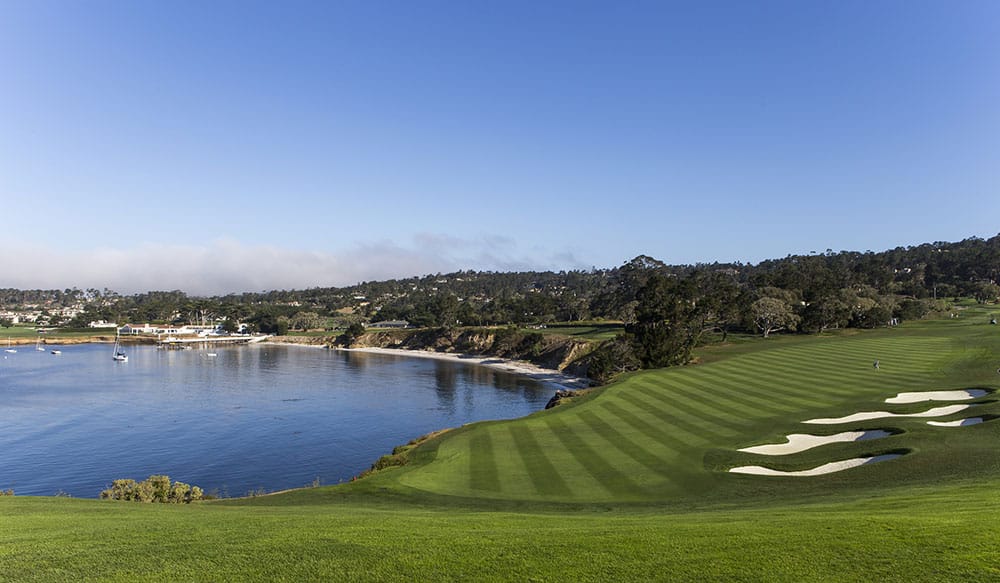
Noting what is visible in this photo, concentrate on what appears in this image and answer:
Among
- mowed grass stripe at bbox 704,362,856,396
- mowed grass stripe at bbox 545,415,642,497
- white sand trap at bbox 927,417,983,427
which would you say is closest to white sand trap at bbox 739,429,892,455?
white sand trap at bbox 927,417,983,427

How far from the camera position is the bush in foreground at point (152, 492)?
76.4 feet

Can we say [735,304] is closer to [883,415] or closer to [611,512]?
[883,415]

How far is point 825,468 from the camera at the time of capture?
21812 millimetres

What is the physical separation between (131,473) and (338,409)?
84.8ft

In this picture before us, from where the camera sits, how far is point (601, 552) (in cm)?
988

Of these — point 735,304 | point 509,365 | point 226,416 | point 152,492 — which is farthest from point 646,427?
point 509,365

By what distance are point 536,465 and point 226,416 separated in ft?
157

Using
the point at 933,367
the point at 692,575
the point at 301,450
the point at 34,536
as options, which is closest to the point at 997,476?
the point at 692,575

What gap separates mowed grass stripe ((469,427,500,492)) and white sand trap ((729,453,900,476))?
983cm

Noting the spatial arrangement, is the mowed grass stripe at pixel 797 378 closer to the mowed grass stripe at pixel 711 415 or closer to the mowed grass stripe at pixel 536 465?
the mowed grass stripe at pixel 711 415

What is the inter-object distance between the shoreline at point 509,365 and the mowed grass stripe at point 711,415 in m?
34.9

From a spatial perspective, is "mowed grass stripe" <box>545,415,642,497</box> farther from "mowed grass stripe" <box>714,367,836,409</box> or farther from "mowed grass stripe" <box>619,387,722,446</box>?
"mowed grass stripe" <box>714,367,836,409</box>

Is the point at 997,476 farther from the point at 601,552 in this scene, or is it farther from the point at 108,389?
the point at 108,389

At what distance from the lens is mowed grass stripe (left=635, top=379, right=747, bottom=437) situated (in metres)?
30.0
